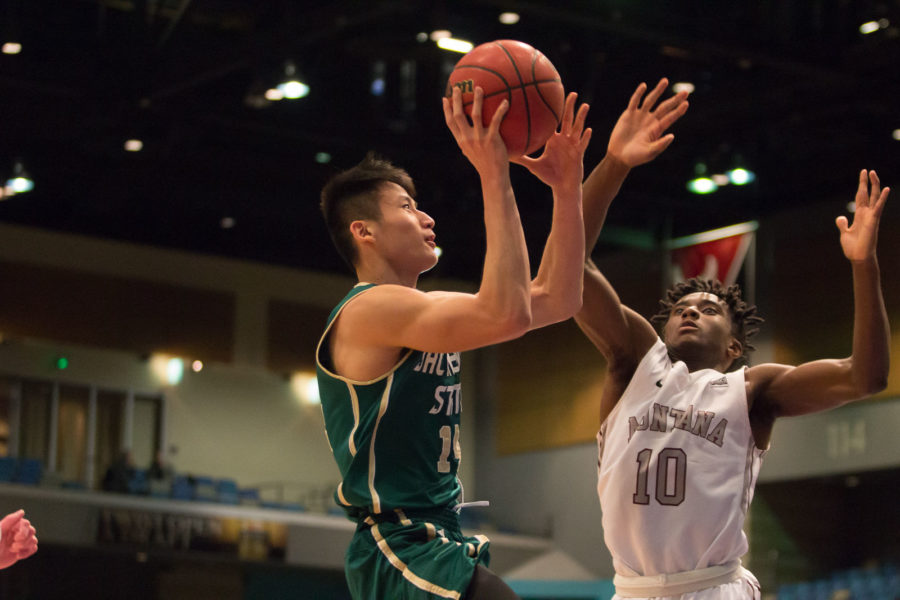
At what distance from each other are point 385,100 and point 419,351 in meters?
12.9

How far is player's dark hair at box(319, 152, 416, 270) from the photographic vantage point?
367cm

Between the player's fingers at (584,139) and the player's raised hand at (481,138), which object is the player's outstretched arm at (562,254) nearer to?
the player's fingers at (584,139)

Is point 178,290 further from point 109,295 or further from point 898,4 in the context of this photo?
point 898,4

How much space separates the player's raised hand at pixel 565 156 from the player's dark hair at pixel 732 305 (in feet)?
4.83

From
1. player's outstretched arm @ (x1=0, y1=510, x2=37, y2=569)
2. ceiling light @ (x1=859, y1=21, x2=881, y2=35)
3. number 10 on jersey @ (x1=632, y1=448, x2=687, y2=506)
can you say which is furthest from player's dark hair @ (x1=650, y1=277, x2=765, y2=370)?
ceiling light @ (x1=859, y1=21, x2=881, y2=35)

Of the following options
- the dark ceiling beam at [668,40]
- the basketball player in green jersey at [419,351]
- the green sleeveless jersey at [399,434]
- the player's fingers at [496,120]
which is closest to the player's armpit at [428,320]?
the basketball player in green jersey at [419,351]

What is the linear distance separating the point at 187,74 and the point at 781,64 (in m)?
6.55

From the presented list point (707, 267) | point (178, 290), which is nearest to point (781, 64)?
point (707, 267)

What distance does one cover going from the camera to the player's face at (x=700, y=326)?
4887mm

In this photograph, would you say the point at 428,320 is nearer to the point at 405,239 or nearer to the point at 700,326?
the point at 405,239

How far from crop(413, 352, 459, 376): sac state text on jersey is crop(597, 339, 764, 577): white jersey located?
134 centimetres

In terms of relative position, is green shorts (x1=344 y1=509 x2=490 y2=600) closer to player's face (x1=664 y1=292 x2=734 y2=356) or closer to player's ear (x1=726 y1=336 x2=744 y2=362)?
player's face (x1=664 y1=292 x2=734 y2=356)

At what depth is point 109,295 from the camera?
20.2m

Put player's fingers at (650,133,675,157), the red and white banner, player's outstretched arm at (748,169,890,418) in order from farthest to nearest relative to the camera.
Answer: the red and white banner, player's outstretched arm at (748,169,890,418), player's fingers at (650,133,675,157)
